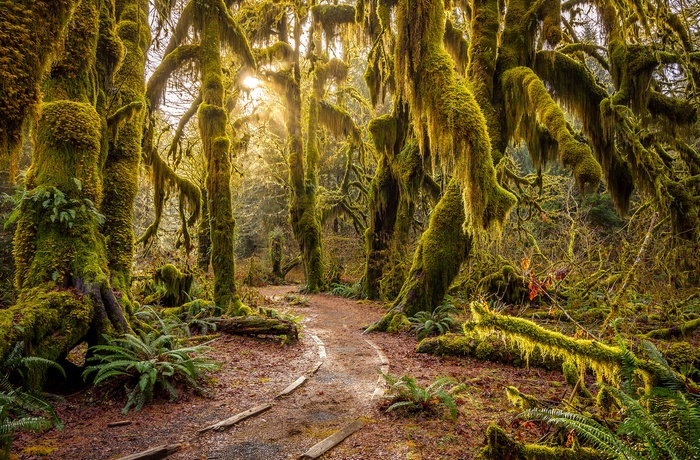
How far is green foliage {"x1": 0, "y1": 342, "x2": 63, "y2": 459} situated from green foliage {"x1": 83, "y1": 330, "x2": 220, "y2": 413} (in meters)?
0.69

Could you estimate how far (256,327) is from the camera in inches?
341

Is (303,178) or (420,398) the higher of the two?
(303,178)

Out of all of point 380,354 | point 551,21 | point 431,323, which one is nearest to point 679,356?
point 431,323

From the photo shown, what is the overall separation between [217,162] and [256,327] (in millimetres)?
4358

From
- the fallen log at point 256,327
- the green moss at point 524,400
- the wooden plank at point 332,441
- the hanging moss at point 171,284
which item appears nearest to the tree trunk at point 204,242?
the hanging moss at point 171,284

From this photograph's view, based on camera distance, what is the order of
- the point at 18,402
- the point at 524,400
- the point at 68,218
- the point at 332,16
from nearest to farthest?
1. the point at 18,402
2. the point at 524,400
3. the point at 68,218
4. the point at 332,16

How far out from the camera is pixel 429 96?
24.7ft

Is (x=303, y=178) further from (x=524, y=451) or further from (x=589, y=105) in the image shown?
(x=524, y=451)

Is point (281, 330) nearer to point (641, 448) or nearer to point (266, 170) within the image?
point (641, 448)

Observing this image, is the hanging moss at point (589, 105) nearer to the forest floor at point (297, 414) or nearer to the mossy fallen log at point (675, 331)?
the mossy fallen log at point (675, 331)

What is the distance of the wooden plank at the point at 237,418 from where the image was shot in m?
4.38

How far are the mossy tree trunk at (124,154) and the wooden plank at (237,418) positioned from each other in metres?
3.29

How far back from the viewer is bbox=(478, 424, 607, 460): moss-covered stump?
9.53ft

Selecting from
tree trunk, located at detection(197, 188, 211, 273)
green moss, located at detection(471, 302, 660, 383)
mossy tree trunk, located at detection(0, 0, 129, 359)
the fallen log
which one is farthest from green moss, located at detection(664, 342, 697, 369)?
tree trunk, located at detection(197, 188, 211, 273)
